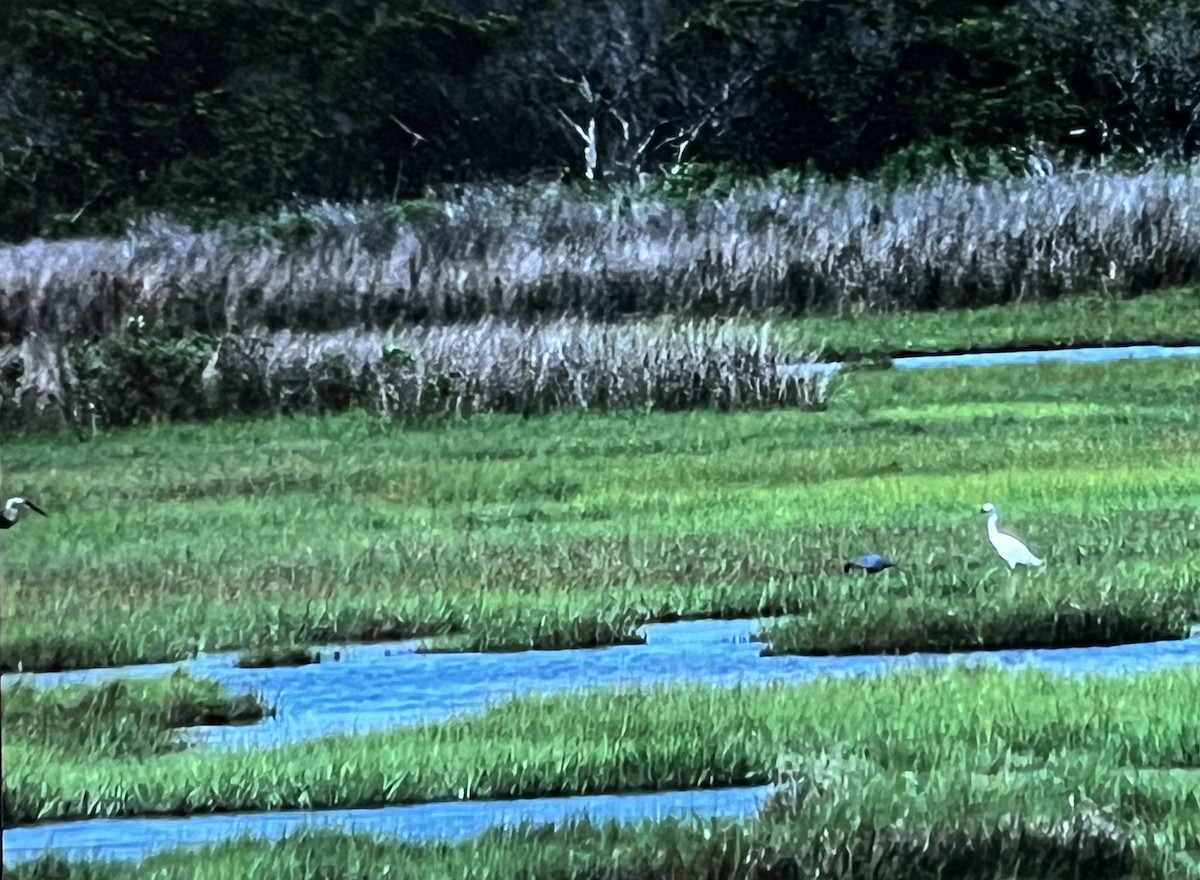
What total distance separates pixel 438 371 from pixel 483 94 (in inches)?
17.0

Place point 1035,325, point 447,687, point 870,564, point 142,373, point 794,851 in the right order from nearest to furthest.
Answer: point 794,851 < point 447,687 < point 870,564 < point 142,373 < point 1035,325

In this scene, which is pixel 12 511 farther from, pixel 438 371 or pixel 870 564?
pixel 870 564

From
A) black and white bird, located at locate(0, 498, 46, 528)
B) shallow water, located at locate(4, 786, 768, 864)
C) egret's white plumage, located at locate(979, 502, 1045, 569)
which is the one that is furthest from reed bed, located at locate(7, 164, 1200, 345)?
shallow water, located at locate(4, 786, 768, 864)

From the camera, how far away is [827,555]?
2.65m

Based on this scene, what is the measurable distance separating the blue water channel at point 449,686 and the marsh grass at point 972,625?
0.7 inches

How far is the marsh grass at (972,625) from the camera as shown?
2.60 m

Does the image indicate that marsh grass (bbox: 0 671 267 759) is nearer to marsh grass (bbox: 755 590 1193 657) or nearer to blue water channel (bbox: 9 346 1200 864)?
blue water channel (bbox: 9 346 1200 864)

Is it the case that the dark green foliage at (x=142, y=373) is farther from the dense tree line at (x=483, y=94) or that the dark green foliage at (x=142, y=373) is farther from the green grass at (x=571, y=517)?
the dense tree line at (x=483, y=94)

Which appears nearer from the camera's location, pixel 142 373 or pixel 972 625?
pixel 972 625

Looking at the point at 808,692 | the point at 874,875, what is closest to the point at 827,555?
the point at 808,692

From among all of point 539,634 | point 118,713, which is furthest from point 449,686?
point 118,713

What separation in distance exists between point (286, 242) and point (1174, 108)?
55.4 inches

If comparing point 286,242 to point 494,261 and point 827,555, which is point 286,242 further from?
point 827,555

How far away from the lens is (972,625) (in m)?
2.61
